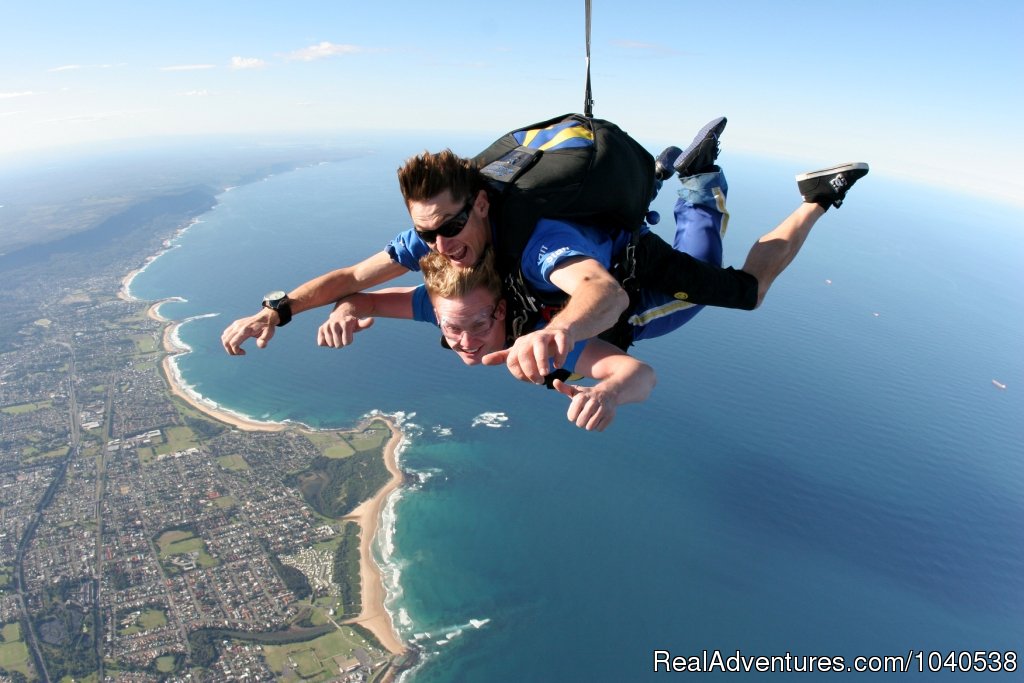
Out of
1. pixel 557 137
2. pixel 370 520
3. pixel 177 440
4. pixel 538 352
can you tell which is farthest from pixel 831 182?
pixel 177 440

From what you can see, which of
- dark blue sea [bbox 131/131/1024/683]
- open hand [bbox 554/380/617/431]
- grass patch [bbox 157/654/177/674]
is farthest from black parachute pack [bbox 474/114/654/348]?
grass patch [bbox 157/654/177/674]

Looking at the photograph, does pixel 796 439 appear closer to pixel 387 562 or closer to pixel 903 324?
pixel 387 562

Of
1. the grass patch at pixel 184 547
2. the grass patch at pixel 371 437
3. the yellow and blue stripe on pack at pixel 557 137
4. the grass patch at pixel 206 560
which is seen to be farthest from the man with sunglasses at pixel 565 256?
the grass patch at pixel 371 437

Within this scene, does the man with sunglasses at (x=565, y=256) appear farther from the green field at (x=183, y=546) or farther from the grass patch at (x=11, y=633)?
the grass patch at (x=11, y=633)

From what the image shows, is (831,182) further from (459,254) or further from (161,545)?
(161,545)

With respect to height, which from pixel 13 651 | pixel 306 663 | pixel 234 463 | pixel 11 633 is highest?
pixel 234 463
